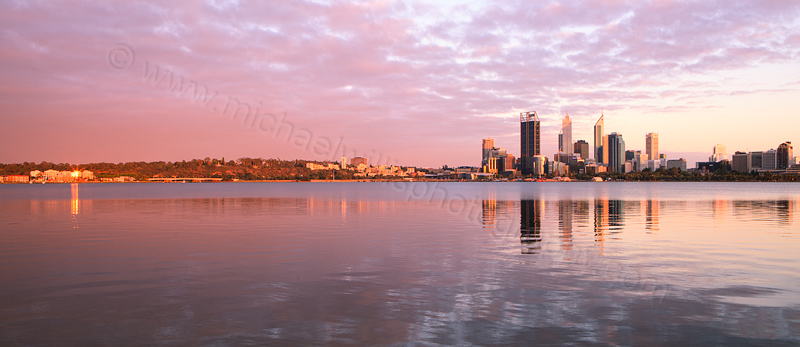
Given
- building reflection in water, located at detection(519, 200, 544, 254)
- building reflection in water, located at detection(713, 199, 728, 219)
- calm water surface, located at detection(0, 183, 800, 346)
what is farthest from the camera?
building reflection in water, located at detection(713, 199, 728, 219)

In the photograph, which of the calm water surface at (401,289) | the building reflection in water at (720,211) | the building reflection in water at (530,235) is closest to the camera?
the calm water surface at (401,289)

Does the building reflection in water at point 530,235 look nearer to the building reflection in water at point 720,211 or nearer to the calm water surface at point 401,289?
the calm water surface at point 401,289

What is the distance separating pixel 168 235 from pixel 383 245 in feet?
40.0

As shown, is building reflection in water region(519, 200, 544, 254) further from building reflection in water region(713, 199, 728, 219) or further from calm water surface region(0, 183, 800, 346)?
building reflection in water region(713, 199, 728, 219)

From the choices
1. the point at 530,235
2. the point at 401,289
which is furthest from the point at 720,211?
the point at 401,289

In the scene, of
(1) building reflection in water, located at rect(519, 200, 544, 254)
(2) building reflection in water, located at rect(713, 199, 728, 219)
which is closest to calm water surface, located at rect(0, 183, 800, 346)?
(1) building reflection in water, located at rect(519, 200, 544, 254)

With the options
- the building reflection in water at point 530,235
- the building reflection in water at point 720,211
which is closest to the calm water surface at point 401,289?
the building reflection in water at point 530,235

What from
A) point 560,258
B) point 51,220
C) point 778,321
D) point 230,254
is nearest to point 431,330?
point 778,321

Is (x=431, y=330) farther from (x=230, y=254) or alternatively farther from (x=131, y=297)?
(x=230, y=254)

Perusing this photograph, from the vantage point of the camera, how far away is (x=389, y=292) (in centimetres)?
1360

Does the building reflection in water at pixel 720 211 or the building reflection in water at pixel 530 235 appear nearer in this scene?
the building reflection in water at pixel 530 235

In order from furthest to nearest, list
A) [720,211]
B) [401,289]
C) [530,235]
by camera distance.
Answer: [720,211] → [530,235] → [401,289]

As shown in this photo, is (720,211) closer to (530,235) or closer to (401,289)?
(530,235)

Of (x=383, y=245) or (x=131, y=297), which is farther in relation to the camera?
(x=383, y=245)
